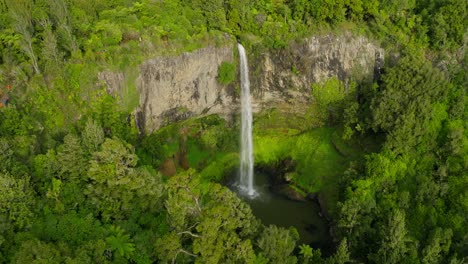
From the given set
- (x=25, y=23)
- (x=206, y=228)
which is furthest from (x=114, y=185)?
(x=25, y=23)

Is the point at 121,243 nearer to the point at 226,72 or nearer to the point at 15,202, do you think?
the point at 15,202

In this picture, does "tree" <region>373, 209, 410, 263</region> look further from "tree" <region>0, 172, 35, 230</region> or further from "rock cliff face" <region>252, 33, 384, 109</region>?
"tree" <region>0, 172, 35, 230</region>

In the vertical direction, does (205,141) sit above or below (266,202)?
Answer: above

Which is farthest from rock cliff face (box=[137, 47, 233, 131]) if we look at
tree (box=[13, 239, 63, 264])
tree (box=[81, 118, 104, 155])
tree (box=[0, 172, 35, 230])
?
tree (box=[13, 239, 63, 264])

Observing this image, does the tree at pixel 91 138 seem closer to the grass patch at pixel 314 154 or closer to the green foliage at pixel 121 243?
the green foliage at pixel 121 243

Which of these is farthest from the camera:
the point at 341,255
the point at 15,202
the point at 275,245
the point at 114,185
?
the point at 341,255

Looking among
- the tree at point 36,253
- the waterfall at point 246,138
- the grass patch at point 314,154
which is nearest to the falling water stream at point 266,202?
the waterfall at point 246,138
